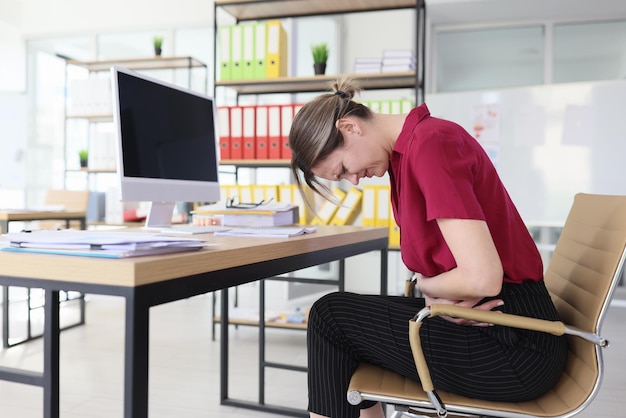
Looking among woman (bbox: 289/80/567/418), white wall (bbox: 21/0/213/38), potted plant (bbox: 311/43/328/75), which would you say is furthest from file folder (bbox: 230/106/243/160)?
white wall (bbox: 21/0/213/38)

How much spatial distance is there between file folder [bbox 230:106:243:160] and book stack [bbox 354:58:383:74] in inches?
27.3

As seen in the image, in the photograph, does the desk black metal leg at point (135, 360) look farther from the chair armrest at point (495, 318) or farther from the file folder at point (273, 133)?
the file folder at point (273, 133)

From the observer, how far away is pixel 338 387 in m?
1.19

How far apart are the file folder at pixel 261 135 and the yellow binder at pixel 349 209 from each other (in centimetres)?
51

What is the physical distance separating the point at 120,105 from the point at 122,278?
0.84 m

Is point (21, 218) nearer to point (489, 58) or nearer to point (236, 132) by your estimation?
point (236, 132)

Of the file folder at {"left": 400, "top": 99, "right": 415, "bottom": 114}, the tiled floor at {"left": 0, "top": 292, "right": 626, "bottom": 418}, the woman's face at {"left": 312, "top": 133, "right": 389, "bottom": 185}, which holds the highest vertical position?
the file folder at {"left": 400, "top": 99, "right": 415, "bottom": 114}

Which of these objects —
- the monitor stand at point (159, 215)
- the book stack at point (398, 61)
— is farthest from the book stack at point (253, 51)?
the monitor stand at point (159, 215)

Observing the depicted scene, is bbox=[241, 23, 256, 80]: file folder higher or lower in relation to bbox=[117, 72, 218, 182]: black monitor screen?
higher

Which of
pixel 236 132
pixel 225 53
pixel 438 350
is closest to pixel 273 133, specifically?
pixel 236 132

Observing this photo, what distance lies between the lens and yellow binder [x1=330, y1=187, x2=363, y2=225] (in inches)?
128

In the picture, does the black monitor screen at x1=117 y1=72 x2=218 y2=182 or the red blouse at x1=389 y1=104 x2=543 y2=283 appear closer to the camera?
the red blouse at x1=389 y1=104 x2=543 y2=283

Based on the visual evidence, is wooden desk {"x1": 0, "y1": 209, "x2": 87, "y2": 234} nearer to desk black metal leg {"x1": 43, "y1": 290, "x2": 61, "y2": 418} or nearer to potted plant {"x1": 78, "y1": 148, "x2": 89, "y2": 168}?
potted plant {"x1": 78, "y1": 148, "x2": 89, "y2": 168}

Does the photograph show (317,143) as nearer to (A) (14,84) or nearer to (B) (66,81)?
(B) (66,81)
